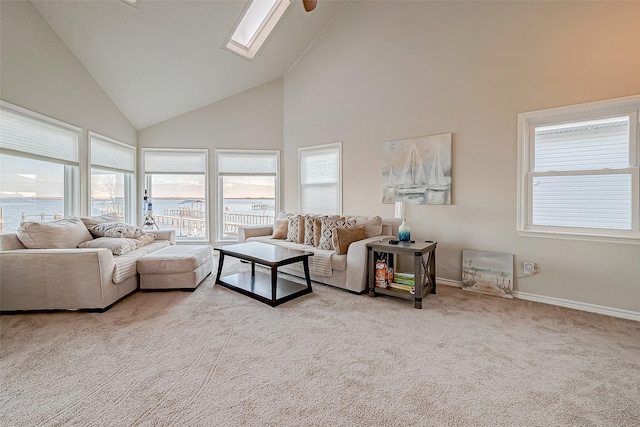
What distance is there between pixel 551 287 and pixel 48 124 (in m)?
5.94

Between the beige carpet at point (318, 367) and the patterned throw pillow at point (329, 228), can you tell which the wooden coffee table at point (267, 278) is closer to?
the beige carpet at point (318, 367)

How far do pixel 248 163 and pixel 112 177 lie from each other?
2.24 metres

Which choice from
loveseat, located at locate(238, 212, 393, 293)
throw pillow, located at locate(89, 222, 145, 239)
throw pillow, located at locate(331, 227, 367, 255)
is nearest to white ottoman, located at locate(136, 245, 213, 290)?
throw pillow, located at locate(89, 222, 145, 239)

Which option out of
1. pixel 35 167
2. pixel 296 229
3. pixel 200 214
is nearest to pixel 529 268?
pixel 296 229

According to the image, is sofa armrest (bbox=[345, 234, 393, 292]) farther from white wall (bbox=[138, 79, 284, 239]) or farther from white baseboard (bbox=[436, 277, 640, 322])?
white wall (bbox=[138, 79, 284, 239])

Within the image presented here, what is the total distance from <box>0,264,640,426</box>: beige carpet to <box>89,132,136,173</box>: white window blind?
99.3 inches

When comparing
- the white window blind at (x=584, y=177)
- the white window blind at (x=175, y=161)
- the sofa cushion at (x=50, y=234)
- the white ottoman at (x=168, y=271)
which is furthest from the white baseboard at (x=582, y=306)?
the white window blind at (x=175, y=161)

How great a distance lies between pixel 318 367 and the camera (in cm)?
189

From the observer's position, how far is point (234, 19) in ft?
12.2

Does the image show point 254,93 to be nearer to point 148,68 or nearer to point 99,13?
point 148,68

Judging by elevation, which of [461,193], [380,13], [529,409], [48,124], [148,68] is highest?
[380,13]

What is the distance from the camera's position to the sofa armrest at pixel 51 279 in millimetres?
2635

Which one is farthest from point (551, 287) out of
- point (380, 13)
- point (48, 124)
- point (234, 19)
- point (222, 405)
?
point (48, 124)

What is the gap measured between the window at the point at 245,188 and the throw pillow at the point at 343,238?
7.85ft
